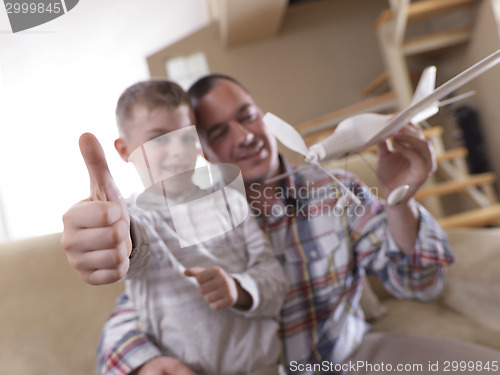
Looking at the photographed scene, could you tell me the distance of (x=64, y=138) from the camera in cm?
18

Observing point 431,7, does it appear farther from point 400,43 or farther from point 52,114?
point 52,114

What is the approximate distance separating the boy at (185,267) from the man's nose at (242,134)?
36 millimetres

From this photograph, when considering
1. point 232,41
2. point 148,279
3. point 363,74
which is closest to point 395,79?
point 363,74

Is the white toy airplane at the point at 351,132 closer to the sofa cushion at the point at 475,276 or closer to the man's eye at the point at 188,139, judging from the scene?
the man's eye at the point at 188,139

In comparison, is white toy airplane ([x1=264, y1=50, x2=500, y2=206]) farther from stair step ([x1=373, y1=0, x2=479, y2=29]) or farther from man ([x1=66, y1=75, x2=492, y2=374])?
stair step ([x1=373, y1=0, x2=479, y2=29])

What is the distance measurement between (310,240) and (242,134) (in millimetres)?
137

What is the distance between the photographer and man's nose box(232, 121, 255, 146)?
224 millimetres

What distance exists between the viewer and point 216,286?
0.20 m

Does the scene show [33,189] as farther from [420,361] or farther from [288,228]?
[420,361]

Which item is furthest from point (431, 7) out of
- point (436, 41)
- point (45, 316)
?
point (45, 316)

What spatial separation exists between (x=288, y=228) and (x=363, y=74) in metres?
0.14

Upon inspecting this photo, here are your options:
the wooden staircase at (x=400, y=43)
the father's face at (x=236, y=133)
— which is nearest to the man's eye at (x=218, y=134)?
the father's face at (x=236, y=133)

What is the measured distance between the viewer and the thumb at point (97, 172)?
14 cm

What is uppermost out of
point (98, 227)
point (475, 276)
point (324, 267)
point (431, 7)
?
point (431, 7)
